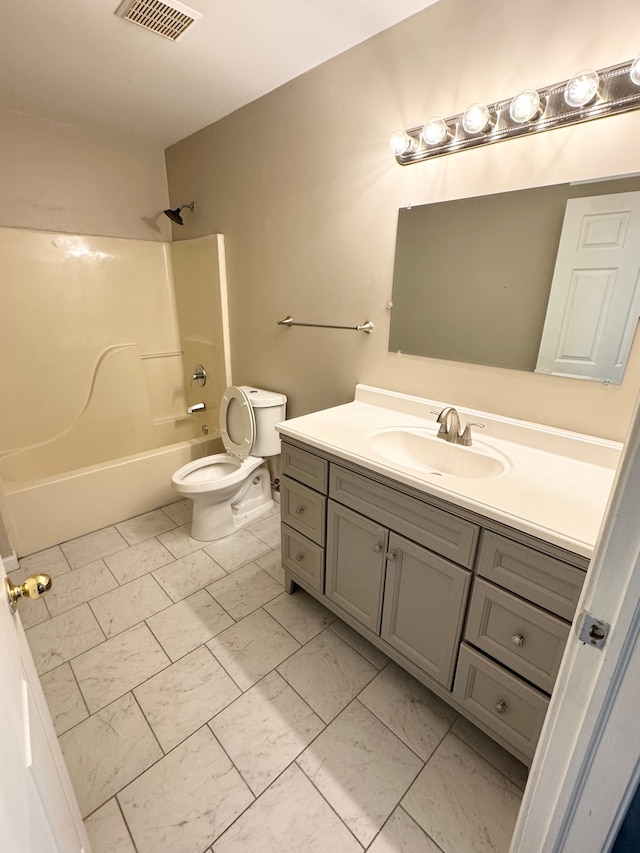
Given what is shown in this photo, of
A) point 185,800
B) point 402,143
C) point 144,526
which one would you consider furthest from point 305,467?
point 144,526

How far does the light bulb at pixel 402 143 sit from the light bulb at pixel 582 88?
514 mm

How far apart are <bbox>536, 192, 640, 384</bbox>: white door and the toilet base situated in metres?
1.73

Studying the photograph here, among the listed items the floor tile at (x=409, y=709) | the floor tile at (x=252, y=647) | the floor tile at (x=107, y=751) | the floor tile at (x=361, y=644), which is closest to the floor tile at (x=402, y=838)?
the floor tile at (x=409, y=709)

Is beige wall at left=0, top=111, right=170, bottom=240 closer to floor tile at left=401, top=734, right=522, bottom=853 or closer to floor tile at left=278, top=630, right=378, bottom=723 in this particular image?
floor tile at left=278, top=630, right=378, bottom=723

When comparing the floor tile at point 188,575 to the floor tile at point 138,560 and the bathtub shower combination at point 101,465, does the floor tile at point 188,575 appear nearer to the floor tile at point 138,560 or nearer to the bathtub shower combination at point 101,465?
the floor tile at point 138,560

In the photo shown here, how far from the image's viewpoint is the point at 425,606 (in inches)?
48.1

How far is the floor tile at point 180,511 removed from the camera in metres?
2.41

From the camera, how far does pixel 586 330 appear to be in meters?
1.22

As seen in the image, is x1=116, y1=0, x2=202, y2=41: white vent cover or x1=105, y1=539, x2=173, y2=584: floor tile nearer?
x1=116, y1=0, x2=202, y2=41: white vent cover

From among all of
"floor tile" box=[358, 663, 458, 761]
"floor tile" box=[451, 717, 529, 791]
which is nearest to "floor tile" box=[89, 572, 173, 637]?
"floor tile" box=[358, 663, 458, 761]

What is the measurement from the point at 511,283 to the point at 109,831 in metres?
2.02

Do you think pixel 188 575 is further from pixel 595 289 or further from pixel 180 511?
pixel 595 289

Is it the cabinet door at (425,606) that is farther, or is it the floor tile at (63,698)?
the floor tile at (63,698)

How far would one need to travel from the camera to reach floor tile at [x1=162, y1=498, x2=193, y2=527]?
7.92 ft
